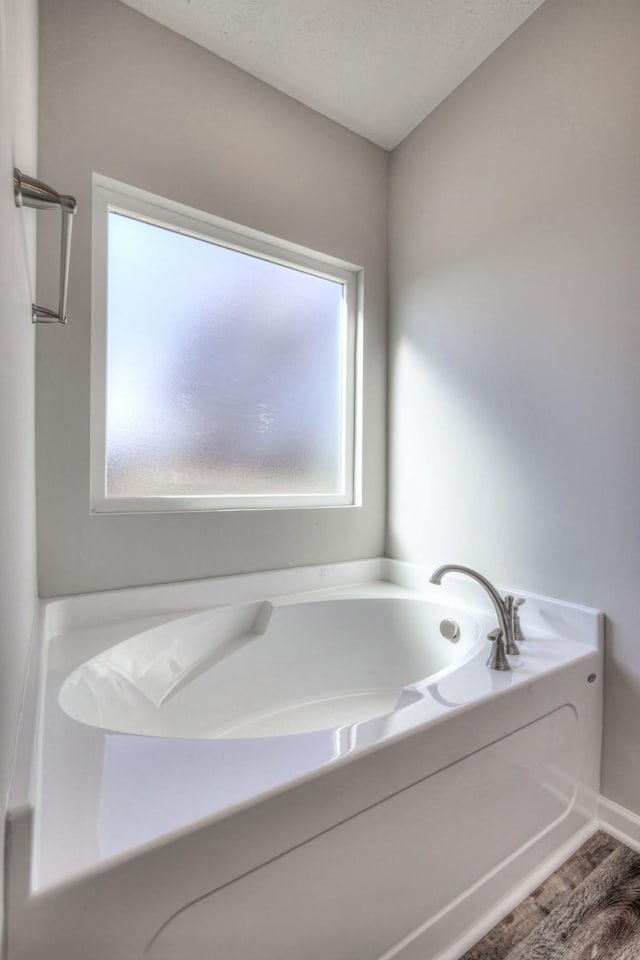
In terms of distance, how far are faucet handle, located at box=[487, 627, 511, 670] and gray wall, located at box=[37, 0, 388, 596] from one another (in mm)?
942

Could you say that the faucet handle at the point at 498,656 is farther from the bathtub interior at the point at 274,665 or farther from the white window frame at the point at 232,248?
the white window frame at the point at 232,248

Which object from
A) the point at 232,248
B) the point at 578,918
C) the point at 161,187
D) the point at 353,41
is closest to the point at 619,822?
the point at 578,918

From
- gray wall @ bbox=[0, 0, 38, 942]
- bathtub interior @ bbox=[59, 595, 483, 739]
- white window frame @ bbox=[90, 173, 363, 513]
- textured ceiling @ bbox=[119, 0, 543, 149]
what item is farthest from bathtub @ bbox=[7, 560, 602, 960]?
textured ceiling @ bbox=[119, 0, 543, 149]

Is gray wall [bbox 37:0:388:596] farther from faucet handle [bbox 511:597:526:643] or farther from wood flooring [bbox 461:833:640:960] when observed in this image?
wood flooring [bbox 461:833:640:960]

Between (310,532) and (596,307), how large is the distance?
4.45 ft

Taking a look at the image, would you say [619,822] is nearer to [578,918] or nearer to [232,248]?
[578,918]

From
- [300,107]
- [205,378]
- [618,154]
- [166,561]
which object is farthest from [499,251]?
[166,561]

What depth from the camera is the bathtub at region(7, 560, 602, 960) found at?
2.12 feet

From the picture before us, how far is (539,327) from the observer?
1.61 metres

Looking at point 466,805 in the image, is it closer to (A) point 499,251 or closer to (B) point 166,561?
(B) point 166,561

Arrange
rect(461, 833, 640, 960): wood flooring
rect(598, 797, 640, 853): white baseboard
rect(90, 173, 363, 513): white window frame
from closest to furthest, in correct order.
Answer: rect(461, 833, 640, 960): wood flooring, rect(598, 797, 640, 853): white baseboard, rect(90, 173, 363, 513): white window frame

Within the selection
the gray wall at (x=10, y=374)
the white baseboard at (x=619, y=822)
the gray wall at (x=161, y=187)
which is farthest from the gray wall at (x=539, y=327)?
the gray wall at (x=10, y=374)

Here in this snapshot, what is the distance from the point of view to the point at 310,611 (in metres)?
1.85

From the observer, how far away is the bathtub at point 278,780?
2.12ft
